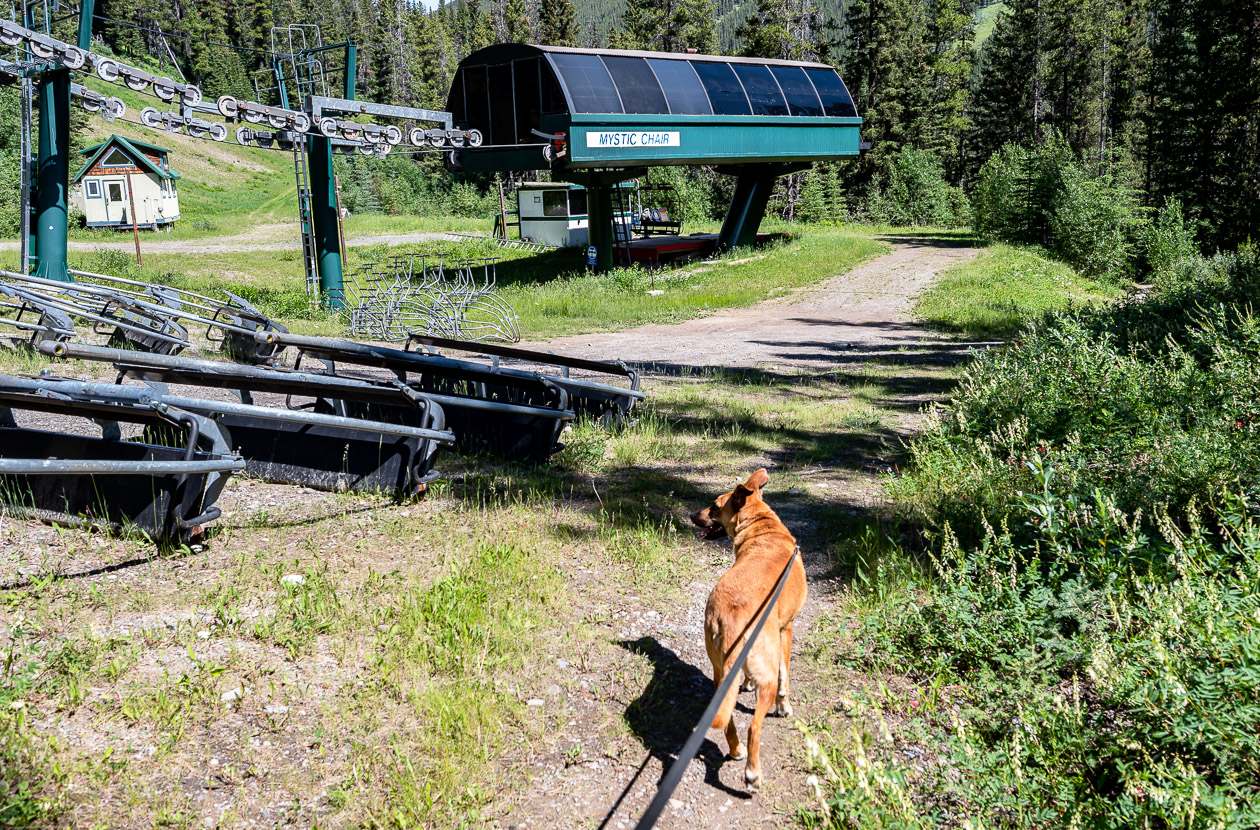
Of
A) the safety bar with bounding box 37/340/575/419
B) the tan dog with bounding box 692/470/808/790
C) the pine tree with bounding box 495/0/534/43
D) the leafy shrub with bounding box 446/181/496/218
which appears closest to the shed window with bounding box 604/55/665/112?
the safety bar with bounding box 37/340/575/419

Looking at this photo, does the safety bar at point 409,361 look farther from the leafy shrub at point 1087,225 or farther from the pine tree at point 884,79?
the pine tree at point 884,79

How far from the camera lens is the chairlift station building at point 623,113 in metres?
23.6

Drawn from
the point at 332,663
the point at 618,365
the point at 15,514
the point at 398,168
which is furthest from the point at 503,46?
the point at 398,168

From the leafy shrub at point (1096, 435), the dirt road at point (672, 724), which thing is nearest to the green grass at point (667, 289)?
the leafy shrub at point (1096, 435)

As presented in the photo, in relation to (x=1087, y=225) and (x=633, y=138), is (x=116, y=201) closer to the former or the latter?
(x=633, y=138)

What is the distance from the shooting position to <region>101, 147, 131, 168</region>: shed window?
50875 millimetres

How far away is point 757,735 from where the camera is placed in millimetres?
3760

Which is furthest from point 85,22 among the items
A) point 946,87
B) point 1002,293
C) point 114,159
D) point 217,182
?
point 946,87

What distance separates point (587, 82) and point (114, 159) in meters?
38.4

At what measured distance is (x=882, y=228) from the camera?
47875mm

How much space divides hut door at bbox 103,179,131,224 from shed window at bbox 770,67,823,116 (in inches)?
1514

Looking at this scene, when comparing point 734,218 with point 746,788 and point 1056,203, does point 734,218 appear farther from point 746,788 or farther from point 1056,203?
point 746,788

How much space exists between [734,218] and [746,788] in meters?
30.6

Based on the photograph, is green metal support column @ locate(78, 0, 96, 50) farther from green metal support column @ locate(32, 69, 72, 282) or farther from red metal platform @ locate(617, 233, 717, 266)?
red metal platform @ locate(617, 233, 717, 266)
